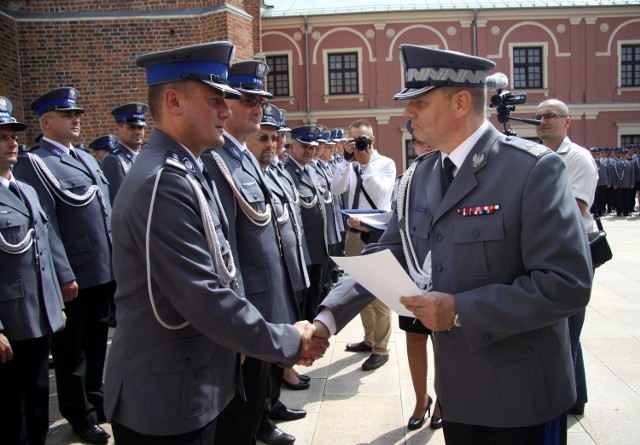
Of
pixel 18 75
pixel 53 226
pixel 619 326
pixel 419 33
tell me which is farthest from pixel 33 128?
pixel 419 33

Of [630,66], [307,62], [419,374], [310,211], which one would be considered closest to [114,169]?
[310,211]

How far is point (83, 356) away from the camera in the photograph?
4.41 meters

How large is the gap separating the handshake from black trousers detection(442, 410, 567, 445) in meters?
0.64

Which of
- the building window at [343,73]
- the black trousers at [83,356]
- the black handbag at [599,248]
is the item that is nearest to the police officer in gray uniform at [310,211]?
the black trousers at [83,356]

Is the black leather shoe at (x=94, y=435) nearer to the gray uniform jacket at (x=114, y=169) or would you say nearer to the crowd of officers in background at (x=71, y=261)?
the crowd of officers in background at (x=71, y=261)

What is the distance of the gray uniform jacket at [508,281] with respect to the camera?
2.01 meters

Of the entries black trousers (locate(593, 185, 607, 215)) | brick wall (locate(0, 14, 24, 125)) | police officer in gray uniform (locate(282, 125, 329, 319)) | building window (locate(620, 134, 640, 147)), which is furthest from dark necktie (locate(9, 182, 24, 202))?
building window (locate(620, 134, 640, 147))

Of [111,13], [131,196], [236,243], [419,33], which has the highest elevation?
[419,33]

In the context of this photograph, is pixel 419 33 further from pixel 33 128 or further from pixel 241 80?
pixel 241 80

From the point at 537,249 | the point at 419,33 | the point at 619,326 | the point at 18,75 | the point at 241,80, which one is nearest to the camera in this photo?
the point at 537,249

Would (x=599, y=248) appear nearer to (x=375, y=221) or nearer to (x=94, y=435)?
(x=375, y=221)

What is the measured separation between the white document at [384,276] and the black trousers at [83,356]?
2788mm

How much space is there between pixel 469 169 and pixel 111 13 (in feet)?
33.8

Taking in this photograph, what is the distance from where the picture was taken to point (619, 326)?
6520mm
